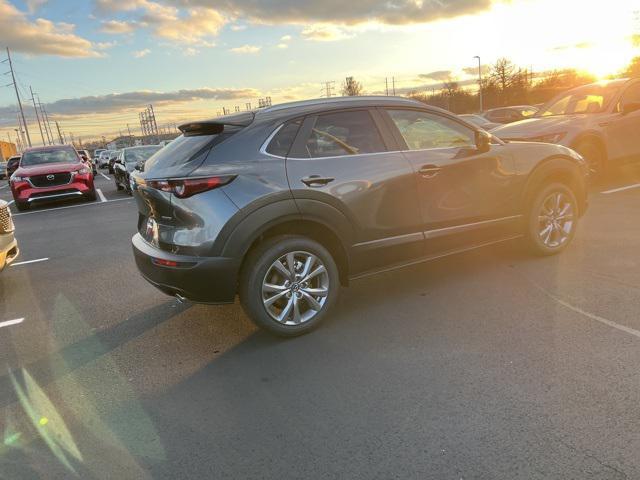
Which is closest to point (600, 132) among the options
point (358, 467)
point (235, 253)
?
point (235, 253)

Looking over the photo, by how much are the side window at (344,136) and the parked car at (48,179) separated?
11646mm

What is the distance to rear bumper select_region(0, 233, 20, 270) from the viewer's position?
528 cm

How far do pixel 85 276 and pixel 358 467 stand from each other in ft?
16.0

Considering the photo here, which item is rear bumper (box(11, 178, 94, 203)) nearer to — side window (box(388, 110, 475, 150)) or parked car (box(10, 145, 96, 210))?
parked car (box(10, 145, 96, 210))

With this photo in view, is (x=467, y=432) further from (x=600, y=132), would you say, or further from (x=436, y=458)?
(x=600, y=132)

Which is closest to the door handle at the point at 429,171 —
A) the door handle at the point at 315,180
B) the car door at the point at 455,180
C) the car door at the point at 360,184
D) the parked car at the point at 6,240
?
the car door at the point at 455,180

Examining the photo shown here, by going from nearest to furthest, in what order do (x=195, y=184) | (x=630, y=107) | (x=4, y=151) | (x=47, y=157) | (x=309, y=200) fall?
(x=195, y=184)
(x=309, y=200)
(x=630, y=107)
(x=47, y=157)
(x=4, y=151)

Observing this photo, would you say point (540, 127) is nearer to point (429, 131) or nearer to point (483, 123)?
point (429, 131)

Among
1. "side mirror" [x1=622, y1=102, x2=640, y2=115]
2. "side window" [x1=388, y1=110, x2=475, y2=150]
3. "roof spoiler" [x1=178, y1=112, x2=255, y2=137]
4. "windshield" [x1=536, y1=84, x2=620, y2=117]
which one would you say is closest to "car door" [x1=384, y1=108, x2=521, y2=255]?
"side window" [x1=388, y1=110, x2=475, y2=150]

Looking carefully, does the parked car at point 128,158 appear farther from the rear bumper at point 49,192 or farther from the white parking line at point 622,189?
the white parking line at point 622,189

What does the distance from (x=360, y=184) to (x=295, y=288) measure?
3.16ft

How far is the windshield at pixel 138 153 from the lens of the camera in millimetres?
16283

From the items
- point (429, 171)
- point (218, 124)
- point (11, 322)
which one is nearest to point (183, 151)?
point (218, 124)

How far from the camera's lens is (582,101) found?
938 cm
